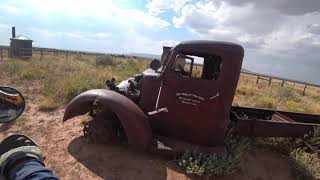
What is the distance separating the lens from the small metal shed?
2906 centimetres

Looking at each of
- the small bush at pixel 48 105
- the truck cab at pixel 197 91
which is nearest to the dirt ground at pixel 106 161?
the truck cab at pixel 197 91

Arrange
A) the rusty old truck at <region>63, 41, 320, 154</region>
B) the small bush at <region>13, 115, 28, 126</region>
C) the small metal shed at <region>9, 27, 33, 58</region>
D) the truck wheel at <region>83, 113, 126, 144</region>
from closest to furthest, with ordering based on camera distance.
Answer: the rusty old truck at <region>63, 41, 320, 154</region>, the truck wheel at <region>83, 113, 126, 144</region>, the small bush at <region>13, 115, 28, 126</region>, the small metal shed at <region>9, 27, 33, 58</region>

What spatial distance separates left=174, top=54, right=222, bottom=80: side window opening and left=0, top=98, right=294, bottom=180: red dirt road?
1.75 metres

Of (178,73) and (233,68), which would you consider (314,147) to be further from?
(178,73)

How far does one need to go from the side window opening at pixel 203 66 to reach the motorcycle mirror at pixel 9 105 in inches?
146

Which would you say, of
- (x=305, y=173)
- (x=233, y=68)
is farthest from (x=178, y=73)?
(x=305, y=173)

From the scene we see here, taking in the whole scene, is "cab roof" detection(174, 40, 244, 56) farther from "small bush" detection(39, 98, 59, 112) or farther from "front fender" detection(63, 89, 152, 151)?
"small bush" detection(39, 98, 59, 112)

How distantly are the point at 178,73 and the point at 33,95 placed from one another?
6.28 metres

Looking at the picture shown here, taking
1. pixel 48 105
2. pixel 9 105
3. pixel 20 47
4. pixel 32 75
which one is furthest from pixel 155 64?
pixel 20 47

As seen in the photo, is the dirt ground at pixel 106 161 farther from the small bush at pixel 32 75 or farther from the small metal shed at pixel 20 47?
the small metal shed at pixel 20 47

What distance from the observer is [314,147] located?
248 inches

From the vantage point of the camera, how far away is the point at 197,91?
548cm

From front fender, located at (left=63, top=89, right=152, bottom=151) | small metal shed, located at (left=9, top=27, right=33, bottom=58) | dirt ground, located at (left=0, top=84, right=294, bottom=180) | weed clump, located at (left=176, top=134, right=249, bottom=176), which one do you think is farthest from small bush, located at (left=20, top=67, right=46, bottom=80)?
small metal shed, located at (left=9, top=27, right=33, bottom=58)

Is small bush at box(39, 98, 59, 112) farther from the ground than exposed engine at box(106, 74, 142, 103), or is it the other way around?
exposed engine at box(106, 74, 142, 103)
